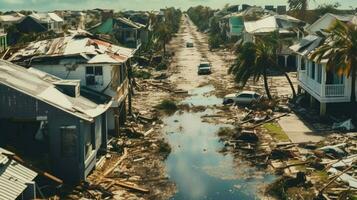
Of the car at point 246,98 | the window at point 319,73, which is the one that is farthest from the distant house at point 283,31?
the window at point 319,73

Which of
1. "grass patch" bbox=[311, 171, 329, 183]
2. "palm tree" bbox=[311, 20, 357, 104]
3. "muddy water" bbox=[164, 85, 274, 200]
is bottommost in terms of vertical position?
"muddy water" bbox=[164, 85, 274, 200]

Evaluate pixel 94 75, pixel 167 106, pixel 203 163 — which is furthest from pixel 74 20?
pixel 203 163

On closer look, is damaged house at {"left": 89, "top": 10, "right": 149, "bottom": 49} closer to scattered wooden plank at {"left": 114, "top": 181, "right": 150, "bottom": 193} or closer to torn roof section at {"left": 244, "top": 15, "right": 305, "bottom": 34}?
torn roof section at {"left": 244, "top": 15, "right": 305, "bottom": 34}

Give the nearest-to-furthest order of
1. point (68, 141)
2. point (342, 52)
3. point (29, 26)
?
1. point (68, 141)
2. point (342, 52)
3. point (29, 26)

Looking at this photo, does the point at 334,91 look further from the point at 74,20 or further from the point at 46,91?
the point at 74,20

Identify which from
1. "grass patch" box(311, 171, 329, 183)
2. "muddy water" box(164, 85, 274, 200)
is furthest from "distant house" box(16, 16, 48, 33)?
"grass patch" box(311, 171, 329, 183)

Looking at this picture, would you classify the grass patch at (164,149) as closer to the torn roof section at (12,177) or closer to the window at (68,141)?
the window at (68,141)
